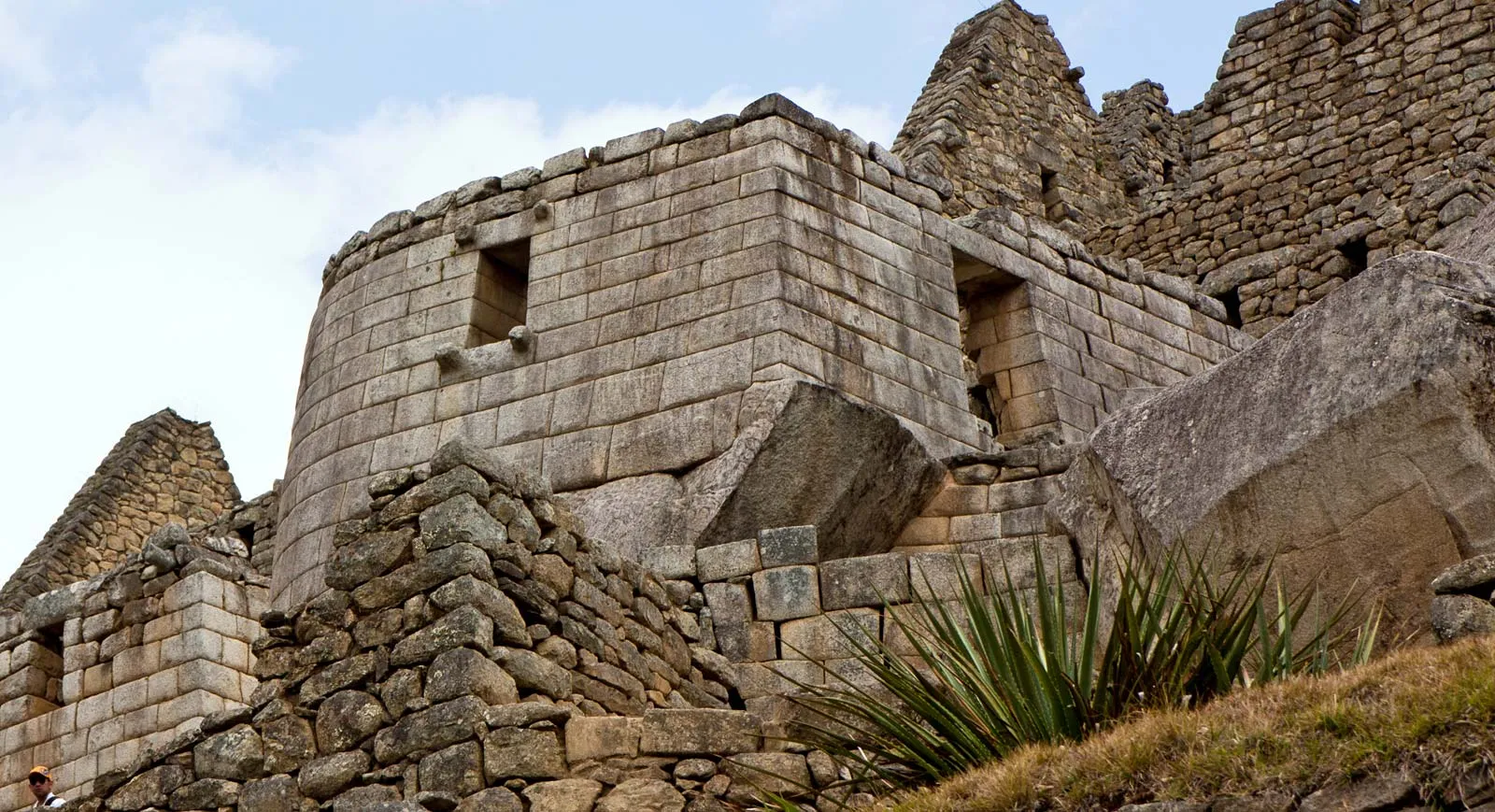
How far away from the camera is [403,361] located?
13.9m

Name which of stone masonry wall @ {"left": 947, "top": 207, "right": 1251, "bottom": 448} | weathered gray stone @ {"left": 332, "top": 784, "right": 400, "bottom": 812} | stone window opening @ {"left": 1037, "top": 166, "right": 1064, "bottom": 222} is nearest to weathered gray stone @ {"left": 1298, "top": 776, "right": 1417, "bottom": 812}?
weathered gray stone @ {"left": 332, "top": 784, "right": 400, "bottom": 812}

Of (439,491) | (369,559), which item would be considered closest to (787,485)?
(439,491)

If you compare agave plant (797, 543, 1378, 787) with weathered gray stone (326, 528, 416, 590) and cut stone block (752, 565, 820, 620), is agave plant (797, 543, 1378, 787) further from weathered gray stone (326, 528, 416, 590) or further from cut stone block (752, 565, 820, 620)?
cut stone block (752, 565, 820, 620)

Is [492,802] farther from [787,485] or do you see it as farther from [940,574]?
[787,485]

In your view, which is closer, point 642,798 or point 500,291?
point 642,798

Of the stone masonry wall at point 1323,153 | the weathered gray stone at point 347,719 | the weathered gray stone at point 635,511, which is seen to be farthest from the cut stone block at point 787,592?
the stone masonry wall at point 1323,153

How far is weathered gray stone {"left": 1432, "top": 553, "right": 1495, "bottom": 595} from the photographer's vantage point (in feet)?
24.9

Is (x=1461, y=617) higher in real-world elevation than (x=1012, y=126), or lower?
lower

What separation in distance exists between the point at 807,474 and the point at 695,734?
3666 millimetres

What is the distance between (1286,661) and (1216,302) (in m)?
8.51

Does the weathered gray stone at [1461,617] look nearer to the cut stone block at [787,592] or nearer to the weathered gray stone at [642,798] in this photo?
the weathered gray stone at [642,798]

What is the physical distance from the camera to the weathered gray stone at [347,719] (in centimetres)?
852

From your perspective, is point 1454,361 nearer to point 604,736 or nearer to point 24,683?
point 604,736

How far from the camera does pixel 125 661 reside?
41.9 feet
